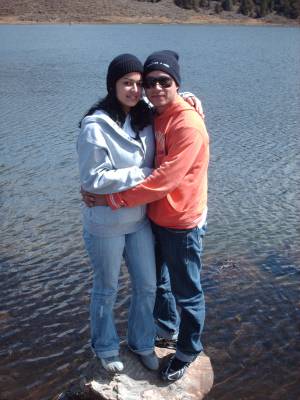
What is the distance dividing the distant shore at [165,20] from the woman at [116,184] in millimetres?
73208

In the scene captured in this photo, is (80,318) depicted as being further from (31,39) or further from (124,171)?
(31,39)

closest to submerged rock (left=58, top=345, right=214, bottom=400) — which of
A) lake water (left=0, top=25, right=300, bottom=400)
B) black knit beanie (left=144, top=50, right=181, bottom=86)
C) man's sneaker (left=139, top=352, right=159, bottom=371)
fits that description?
man's sneaker (left=139, top=352, right=159, bottom=371)

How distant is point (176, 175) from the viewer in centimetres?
434

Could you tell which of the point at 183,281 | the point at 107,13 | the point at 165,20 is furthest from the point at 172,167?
the point at 107,13

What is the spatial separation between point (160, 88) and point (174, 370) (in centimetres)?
257

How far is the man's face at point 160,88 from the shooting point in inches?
173

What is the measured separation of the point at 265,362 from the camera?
615 cm

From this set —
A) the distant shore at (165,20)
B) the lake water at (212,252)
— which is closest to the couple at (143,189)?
the lake water at (212,252)

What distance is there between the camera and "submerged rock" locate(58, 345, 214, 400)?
16.5ft

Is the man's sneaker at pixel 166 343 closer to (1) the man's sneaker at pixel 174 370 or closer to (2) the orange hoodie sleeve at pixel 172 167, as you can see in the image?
(1) the man's sneaker at pixel 174 370

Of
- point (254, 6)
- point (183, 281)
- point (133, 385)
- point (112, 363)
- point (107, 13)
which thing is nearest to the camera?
point (183, 281)

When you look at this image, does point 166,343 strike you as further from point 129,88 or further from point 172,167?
point 129,88

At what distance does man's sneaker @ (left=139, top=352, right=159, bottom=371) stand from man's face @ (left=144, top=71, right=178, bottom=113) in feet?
7.56

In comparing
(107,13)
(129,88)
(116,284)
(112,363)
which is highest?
(129,88)
